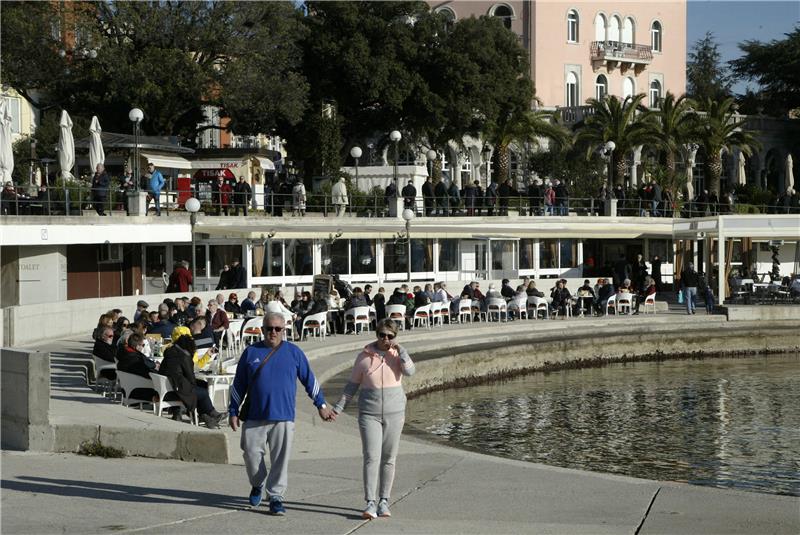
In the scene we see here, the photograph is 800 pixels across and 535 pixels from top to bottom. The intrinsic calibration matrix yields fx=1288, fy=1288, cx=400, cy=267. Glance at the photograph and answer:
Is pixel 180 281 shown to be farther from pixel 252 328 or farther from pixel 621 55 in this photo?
pixel 621 55

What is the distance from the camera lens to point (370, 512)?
34.7 feet

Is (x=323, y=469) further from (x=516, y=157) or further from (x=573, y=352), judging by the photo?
(x=516, y=157)

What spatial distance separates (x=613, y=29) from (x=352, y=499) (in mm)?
74669

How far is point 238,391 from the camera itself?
10766mm

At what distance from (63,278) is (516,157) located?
44002 mm

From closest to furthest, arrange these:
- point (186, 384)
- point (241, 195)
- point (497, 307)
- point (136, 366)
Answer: point (186, 384) → point (136, 366) → point (497, 307) → point (241, 195)

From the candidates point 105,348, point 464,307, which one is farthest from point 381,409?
point 464,307

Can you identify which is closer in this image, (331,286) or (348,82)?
(331,286)

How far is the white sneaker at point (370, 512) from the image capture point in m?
10.6

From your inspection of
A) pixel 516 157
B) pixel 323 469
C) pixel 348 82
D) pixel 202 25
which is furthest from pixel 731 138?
pixel 323 469

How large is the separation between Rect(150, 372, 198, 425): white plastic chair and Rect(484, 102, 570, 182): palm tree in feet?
147

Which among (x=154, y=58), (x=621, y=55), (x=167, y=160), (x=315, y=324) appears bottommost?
(x=315, y=324)

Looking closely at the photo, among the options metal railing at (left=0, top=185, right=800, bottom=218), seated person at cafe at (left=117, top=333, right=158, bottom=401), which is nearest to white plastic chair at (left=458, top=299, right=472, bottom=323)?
metal railing at (left=0, top=185, right=800, bottom=218)

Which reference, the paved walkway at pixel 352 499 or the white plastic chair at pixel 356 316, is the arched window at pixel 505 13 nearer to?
the white plastic chair at pixel 356 316
